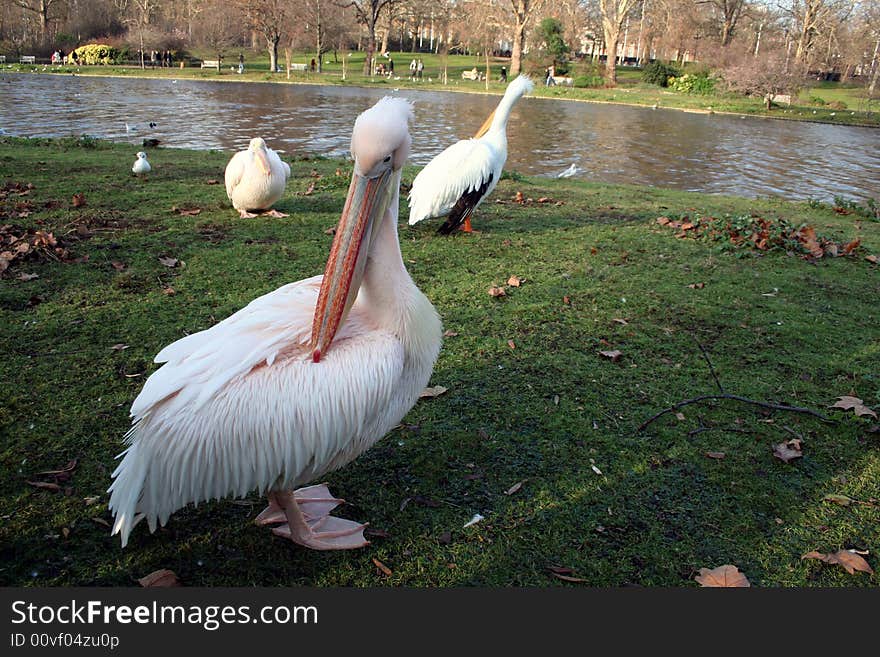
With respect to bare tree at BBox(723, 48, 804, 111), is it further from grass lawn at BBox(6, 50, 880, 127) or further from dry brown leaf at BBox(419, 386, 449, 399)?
dry brown leaf at BBox(419, 386, 449, 399)

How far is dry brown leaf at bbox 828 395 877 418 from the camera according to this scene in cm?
306

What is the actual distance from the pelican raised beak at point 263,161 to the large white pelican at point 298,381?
12.8 ft

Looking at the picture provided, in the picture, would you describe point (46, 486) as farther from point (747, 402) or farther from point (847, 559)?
point (747, 402)

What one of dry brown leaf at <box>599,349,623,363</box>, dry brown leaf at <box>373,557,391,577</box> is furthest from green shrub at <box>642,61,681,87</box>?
dry brown leaf at <box>373,557,391,577</box>

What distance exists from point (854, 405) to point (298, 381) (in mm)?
2848

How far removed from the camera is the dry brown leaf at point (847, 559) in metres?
2.18

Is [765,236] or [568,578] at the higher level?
[765,236]

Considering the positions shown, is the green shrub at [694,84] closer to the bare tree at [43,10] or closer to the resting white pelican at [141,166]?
the resting white pelican at [141,166]

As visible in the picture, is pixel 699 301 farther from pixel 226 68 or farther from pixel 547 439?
pixel 226 68

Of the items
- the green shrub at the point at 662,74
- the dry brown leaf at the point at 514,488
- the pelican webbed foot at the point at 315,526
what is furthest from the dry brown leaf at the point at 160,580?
the green shrub at the point at 662,74

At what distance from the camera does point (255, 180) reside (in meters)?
5.68

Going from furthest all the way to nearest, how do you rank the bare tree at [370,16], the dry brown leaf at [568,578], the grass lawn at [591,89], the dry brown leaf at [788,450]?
the bare tree at [370,16] < the grass lawn at [591,89] < the dry brown leaf at [788,450] < the dry brown leaf at [568,578]

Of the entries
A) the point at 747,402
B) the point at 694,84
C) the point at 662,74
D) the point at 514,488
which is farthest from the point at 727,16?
the point at 514,488

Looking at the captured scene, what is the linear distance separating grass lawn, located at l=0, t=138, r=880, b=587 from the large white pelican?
0.36 metres
